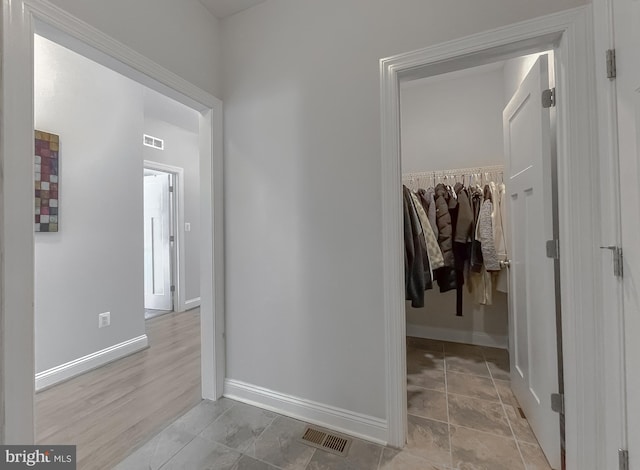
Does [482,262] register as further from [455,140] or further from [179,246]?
[179,246]

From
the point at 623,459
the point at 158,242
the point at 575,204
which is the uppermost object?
the point at 575,204

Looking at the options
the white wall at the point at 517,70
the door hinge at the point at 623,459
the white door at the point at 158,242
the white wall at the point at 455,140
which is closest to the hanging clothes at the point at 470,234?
the white wall at the point at 455,140

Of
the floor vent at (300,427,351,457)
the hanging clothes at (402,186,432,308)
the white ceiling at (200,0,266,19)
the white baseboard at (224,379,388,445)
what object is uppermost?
the white ceiling at (200,0,266,19)

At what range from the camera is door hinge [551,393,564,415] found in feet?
4.21

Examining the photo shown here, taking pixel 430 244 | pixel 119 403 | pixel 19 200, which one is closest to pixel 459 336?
pixel 430 244

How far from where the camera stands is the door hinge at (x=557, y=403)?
1282 millimetres

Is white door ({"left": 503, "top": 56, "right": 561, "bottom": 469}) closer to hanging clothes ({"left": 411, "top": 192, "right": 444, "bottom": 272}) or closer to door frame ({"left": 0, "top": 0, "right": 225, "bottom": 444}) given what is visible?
hanging clothes ({"left": 411, "top": 192, "right": 444, "bottom": 272})

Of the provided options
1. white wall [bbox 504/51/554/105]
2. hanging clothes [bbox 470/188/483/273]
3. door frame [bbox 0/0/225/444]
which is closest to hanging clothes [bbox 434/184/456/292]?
hanging clothes [bbox 470/188/483/273]

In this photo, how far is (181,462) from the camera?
1.39 meters

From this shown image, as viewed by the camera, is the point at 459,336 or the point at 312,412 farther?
the point at 459,336

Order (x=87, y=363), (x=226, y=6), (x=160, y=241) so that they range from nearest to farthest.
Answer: (x=226, y=6), (x=87, y=363), (x=160, y=241)

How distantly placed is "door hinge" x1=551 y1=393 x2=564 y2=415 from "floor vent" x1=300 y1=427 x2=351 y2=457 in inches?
40.7

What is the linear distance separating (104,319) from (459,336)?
352 centimetres

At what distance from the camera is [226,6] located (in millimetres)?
1900
